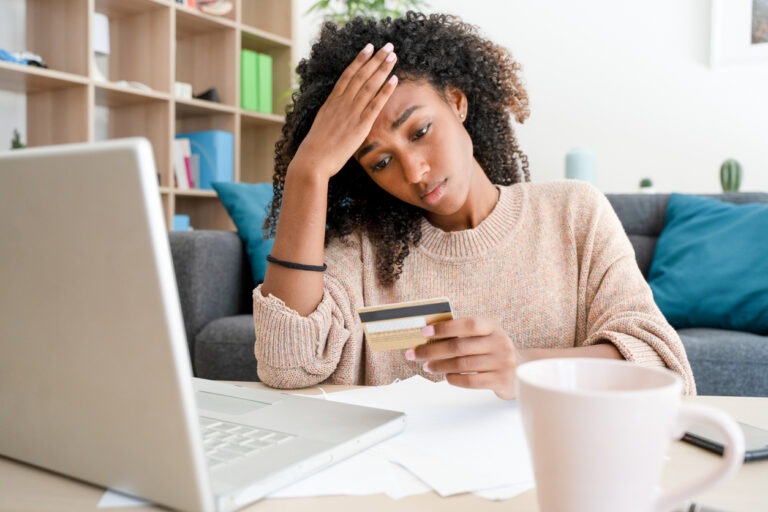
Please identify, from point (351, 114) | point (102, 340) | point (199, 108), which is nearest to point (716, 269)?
point (351, 114)

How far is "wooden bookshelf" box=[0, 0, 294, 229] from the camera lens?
106 inches

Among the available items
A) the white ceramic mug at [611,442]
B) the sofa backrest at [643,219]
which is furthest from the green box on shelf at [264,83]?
the white ceramic mug at [611,442]

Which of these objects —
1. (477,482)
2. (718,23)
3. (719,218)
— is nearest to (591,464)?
(477,482)

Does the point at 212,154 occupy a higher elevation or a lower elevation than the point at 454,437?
higher

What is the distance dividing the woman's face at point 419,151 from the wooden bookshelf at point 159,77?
195cm

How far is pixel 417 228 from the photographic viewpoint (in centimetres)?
118

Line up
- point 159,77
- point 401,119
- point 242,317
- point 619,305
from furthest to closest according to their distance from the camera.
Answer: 1. point 159,77
2. point 242,317
3. point 401,119
4. point 619,305

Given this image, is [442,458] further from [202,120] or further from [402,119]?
[202,120]

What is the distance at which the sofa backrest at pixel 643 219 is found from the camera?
7.09 ft

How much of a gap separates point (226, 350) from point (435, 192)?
1.03 meters

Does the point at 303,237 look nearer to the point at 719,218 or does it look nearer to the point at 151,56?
the point at 719,218

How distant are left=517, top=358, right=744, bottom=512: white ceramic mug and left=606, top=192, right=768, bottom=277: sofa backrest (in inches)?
76.0

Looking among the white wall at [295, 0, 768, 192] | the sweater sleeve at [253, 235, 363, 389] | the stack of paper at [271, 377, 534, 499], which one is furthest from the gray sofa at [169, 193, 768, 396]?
the stack of paper at [271, 377, 534, 499]

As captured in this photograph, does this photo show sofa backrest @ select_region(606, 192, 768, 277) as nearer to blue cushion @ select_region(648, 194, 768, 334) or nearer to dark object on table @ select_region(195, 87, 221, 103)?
blue cushion @ select_region(648, 194, 768, 334)
